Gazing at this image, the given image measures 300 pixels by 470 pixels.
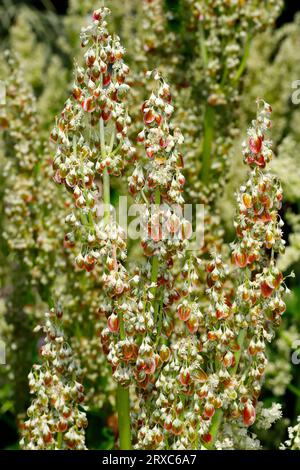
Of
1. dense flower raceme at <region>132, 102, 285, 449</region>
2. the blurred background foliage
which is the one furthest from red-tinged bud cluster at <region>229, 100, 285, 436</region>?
the blurred background foliage

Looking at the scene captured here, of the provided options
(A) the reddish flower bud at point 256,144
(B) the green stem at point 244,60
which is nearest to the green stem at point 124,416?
(A) the reddish flower bud at point 256,144

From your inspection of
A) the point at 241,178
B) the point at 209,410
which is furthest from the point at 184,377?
the point at 241,178

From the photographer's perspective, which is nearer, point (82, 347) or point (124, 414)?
point (124, 414)

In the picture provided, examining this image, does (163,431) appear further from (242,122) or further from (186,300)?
(242,122)

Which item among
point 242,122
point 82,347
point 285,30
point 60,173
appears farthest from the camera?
point 285,30

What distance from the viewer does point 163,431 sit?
2.79 ft

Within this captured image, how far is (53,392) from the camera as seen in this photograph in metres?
0.86

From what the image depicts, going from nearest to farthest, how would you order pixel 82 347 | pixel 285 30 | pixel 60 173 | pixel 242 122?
1. pixel 60 173
2. pixel 82 347
3. pixel 242 122
4. pixel 285 30

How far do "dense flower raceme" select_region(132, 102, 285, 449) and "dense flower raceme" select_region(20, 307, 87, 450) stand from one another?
0.28ft

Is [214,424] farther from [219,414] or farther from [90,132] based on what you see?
[90,132]

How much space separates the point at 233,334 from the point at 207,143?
56 centimetres

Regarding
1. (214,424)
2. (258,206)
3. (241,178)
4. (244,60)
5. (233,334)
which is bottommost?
(214,424)

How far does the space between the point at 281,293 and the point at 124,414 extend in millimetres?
228

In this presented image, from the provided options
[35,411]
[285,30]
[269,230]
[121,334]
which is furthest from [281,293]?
[285,30]
